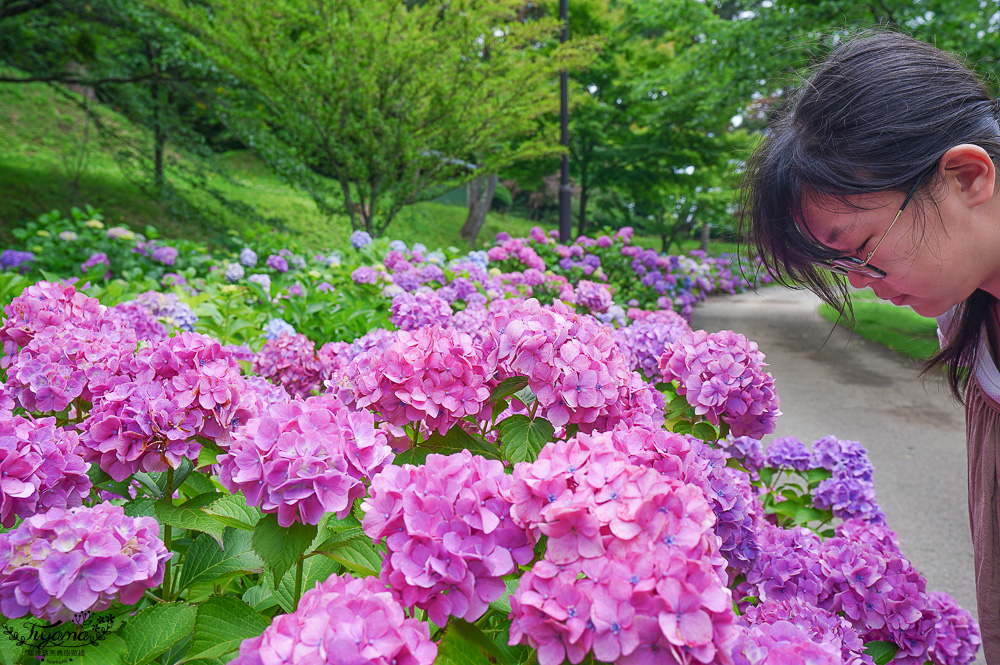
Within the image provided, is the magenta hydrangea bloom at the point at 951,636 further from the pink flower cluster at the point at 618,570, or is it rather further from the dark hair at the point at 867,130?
the pink flower cluster at the point at 618,570

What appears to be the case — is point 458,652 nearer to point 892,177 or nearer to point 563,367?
point 563,367

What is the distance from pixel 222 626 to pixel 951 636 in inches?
67.4

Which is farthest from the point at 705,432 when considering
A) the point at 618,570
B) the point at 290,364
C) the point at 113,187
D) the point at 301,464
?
the point at 113,187

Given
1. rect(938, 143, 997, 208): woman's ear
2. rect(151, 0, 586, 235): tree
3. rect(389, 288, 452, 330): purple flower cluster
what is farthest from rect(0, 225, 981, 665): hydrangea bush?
rect(151, 0, 586, 235): tree

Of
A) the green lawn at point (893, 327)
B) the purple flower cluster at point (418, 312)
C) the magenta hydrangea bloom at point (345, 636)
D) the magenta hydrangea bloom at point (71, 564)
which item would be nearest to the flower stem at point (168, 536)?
the magenta hydrangea bloom at point (71, 564)

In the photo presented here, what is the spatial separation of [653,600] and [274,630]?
0.41 m

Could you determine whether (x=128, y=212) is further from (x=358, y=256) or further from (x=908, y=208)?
(x=908, y=208)

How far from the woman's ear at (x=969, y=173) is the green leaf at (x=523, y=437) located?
104cm

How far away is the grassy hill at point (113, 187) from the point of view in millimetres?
8102

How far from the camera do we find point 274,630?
65 centimetres

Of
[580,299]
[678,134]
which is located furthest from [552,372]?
[678,134]

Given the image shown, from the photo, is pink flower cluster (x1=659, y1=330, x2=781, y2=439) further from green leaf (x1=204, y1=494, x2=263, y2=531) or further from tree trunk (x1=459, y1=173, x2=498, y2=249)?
tree trunk (x1=459, y1=173, x2=498, y2=249)

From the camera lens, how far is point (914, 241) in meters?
1.33

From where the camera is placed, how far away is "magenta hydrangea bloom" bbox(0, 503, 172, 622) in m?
0.78
